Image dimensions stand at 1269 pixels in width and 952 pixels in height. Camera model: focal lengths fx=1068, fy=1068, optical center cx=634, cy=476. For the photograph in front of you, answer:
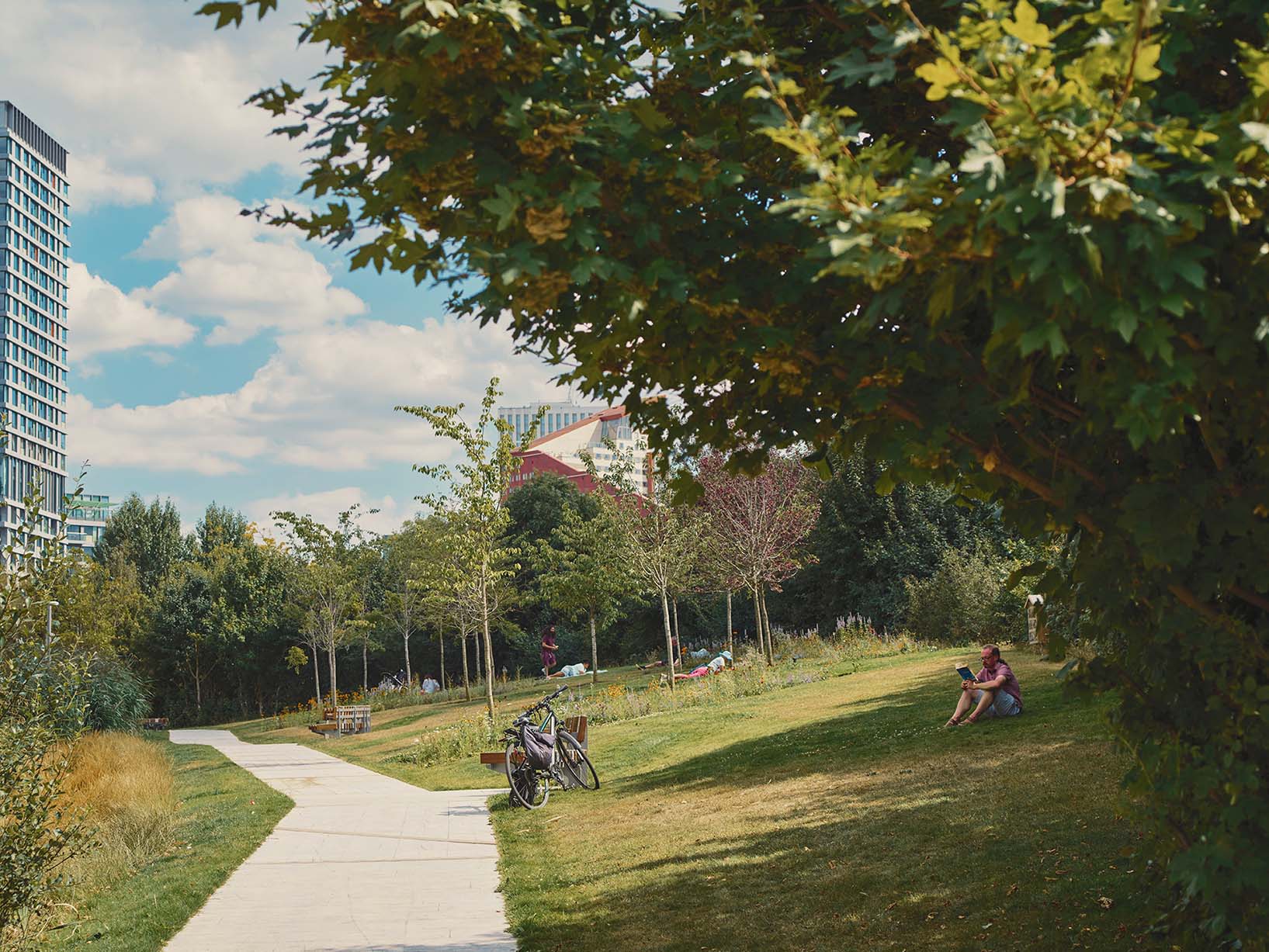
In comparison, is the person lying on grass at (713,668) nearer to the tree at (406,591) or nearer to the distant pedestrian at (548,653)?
the tree at (406,591)

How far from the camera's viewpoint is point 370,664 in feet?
136

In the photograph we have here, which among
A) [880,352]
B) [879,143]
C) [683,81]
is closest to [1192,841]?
[880,352]

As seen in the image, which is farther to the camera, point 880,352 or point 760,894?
point 760,894

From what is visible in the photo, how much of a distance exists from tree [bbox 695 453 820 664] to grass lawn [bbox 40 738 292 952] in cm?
1303

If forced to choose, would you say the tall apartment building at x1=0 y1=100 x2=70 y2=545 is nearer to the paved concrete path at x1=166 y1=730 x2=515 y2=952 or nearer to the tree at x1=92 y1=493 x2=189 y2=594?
the tree at x1=92 y1=493 x2=189 y2=594

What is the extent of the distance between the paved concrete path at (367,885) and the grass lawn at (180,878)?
0.48 ft

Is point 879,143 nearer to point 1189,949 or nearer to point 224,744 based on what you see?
point 1189,949

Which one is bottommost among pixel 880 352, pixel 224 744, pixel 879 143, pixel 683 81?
pixel 224 744

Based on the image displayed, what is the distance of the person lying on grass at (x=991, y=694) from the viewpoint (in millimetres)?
11227

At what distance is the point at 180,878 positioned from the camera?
796cm

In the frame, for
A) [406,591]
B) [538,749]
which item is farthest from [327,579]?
[538,749]

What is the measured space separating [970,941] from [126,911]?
5.36 m

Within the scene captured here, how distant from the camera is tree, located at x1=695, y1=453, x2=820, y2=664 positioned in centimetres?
2473

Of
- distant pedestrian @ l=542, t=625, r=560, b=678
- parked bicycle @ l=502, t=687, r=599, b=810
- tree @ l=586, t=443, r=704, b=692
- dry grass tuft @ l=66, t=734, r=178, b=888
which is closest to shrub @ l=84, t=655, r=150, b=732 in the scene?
dry grass tuft @ l=66, t=734, r=178, b=888
